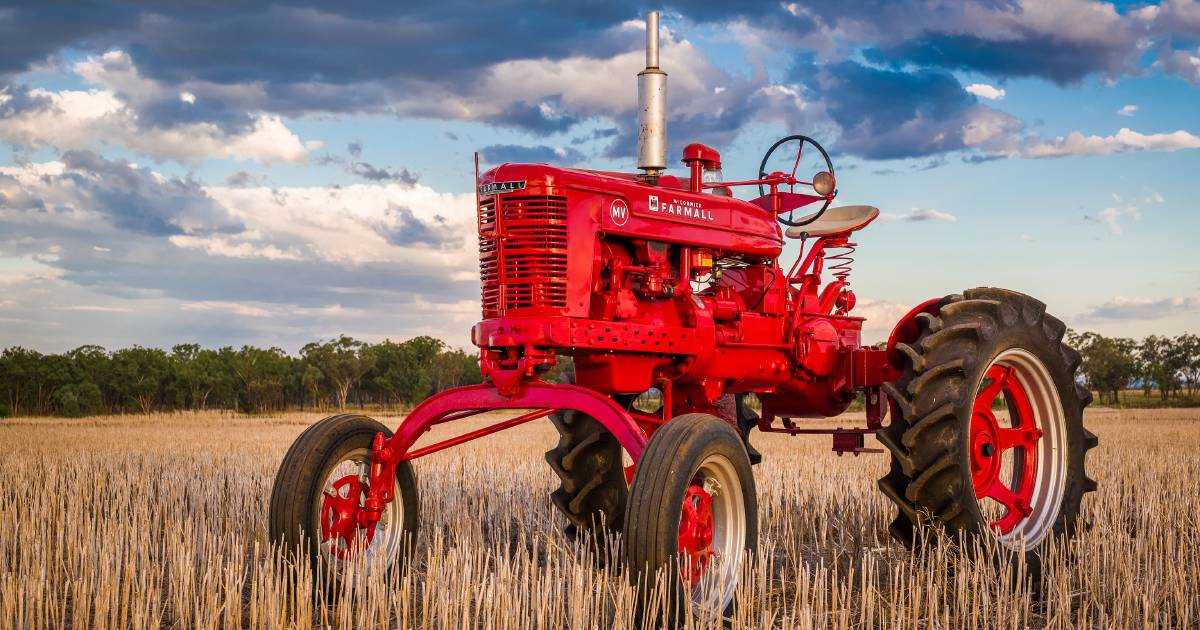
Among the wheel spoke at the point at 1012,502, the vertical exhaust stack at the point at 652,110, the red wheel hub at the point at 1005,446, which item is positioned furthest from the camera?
the wheel spoke at the point at 1012,502

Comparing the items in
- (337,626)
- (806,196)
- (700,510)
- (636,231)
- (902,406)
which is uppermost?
(806,196)

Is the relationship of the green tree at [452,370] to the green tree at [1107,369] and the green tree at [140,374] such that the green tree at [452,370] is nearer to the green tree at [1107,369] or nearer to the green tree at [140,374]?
the green tree at [140,374]

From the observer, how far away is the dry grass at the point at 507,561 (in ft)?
14.5

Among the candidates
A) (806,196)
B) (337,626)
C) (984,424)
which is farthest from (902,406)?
(337,626)

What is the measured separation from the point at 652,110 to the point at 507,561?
2683 mm

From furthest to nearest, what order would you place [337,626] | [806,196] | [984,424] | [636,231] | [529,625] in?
[806,196]
[984,424]
[636,231]
[337,626]
[529,625]

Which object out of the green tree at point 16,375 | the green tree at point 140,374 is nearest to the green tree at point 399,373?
the green tree at point 140,374

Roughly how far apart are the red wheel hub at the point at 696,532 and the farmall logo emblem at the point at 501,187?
5.84 ft

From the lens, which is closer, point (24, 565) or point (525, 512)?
point (24, 565)

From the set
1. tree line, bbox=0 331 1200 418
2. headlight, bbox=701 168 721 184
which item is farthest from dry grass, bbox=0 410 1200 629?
tree line, bbox=0 331 1200 418

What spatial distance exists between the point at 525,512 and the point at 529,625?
11.8 feet

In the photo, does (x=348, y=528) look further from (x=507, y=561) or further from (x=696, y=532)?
(x=696, y=532)

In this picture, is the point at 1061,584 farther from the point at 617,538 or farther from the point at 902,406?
the point at 617,538

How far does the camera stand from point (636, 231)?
5.48m
